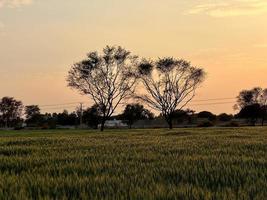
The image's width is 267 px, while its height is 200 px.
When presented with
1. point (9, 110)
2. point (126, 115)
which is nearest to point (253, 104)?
point (126, 115)

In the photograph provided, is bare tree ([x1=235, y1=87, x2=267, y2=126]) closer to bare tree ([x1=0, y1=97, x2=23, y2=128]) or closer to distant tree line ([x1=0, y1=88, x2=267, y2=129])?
distant tree line ([x1=0, y1=88, x2=267, y2=129])

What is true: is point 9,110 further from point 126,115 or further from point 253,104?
point 253,104

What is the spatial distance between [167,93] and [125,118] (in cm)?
5573

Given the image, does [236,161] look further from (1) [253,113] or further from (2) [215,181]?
(1) [253,113]

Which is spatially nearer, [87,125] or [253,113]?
[253,113]

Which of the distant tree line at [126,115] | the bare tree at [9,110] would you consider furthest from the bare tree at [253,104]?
the bare tree at [9,110]

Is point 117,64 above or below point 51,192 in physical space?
above

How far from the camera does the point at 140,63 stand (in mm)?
76438

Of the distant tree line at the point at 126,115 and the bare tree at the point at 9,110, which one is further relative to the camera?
the bare tree at the point at 9,110

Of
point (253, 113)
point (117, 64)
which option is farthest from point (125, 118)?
point (117, 64)

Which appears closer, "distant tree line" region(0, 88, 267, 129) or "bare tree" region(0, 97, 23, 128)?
"distant tree line" region(0, 88, 267, 129)

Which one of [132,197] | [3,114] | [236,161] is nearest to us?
[132,197]

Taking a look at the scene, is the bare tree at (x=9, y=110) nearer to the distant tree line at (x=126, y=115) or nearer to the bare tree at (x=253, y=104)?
the distant tree line at (x=126, y=115)

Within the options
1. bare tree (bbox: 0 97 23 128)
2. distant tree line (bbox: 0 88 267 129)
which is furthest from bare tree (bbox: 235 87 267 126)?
bare tree (bbox: 0 97 23 128)
